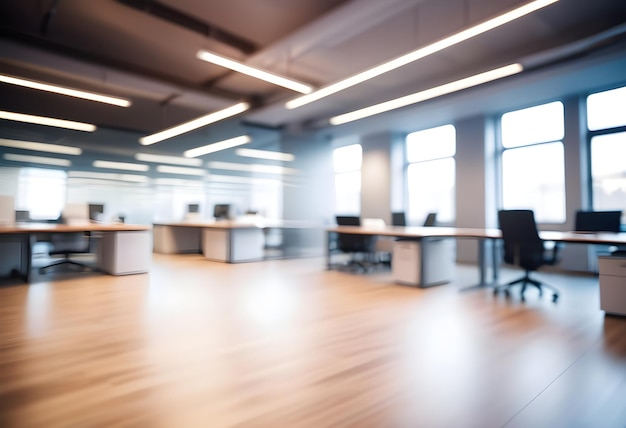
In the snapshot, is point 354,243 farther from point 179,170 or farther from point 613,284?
point 179,170

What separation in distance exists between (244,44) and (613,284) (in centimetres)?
546

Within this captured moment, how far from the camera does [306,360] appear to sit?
2.14 metres

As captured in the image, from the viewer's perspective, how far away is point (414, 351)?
91.0 inches

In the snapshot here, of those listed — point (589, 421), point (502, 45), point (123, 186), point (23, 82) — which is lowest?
point (589, 421)

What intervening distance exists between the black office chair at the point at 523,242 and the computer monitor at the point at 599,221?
130cm

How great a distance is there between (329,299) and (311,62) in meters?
4.05

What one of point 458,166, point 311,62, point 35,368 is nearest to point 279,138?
point 311,62

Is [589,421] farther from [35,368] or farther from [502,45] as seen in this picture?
[502,45]

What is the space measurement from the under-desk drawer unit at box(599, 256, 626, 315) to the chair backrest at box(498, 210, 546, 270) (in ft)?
2.09

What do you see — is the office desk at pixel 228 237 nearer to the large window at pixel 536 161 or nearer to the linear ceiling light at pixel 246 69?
the linear ceiling light at pixel 246 69

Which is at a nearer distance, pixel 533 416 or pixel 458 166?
pixel 533 416

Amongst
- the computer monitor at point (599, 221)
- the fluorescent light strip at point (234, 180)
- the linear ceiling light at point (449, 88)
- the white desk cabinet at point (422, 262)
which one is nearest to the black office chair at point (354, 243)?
the white desk cabinet at point (422, 262)

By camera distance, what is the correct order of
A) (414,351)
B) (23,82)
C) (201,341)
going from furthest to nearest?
(23,82) < (201,341) < (414,351)

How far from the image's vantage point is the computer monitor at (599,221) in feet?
14.8
